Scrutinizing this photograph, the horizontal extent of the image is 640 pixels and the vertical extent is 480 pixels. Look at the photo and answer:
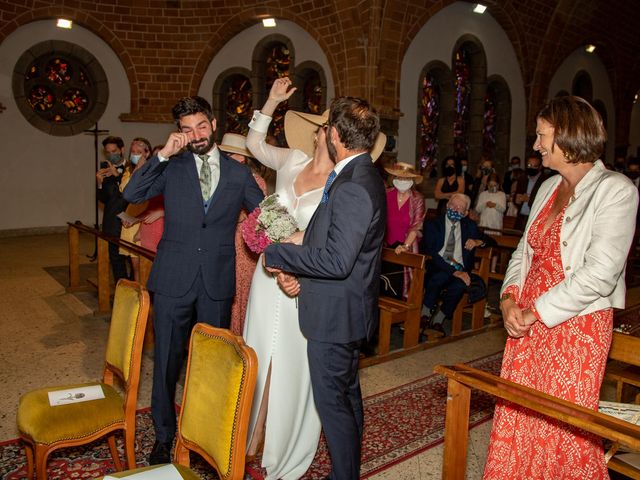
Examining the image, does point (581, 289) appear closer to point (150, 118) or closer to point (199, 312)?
point (199, 312)

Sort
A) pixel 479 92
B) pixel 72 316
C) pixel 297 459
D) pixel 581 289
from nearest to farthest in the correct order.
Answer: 1. pixel 581 289
2. pixel 297 459
3. pixel 72 316
4. pixel 479 92

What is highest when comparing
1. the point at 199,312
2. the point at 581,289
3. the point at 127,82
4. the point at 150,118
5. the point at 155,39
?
the point at 155,39

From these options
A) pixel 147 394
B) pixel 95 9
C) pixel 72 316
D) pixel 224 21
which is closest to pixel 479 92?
pixel 224 21

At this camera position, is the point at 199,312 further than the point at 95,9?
No

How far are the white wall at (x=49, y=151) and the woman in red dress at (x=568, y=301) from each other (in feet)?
36.9

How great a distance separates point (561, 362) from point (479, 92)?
37.0 ft

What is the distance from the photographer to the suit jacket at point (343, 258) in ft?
6.89

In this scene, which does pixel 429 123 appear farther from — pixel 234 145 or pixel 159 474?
pixel 159 474

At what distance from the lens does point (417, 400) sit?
3.80 meters

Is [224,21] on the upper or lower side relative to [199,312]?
upper

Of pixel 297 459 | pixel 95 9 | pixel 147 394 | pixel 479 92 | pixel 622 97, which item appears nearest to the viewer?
pixel 297 459

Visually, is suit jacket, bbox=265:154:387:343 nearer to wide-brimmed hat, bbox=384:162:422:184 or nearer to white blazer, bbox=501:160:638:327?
white blazer, bbox=501:160:638:327

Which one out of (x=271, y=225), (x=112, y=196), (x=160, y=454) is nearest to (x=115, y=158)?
(x=112, y=196)

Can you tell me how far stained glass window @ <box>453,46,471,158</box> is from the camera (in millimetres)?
12234
